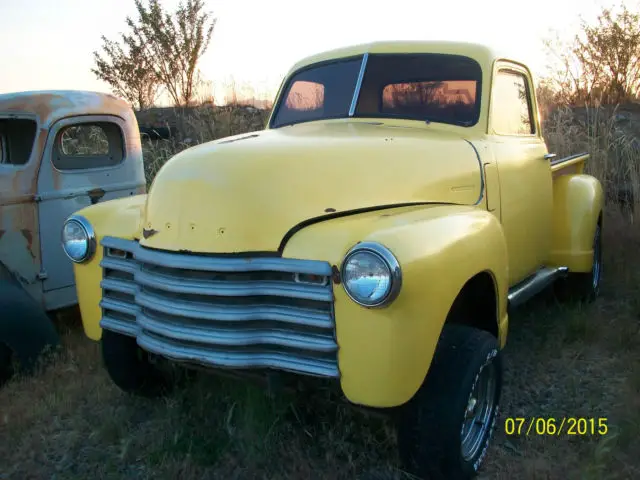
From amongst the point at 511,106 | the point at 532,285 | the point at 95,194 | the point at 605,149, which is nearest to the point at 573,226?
the point at 532,285

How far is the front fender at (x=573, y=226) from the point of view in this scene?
4137 millimetres

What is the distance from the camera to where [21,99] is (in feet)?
14.2

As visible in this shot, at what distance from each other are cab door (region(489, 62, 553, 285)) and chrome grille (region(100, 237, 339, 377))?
1.57m

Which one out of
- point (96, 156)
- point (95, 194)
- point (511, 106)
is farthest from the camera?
point (96, 156)

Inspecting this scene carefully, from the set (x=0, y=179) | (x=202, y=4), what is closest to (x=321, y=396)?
(x=0, y=179)

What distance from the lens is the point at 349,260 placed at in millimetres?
2012

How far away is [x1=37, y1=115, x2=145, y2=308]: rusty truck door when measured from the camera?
13.9 ft

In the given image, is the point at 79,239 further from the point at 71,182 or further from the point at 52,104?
the point at 52,104

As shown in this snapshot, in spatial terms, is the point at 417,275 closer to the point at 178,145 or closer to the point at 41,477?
the point at 41,477

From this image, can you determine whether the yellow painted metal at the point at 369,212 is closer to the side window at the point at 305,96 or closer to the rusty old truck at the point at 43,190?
the side window at the point at 305,96

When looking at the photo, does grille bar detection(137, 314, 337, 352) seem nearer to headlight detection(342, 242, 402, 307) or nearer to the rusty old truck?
headlight detection(342, 242, 402, 307)

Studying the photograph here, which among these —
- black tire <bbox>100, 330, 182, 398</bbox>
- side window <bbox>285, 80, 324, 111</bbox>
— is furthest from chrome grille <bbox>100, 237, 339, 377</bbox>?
side window <bbox>285, 80, 324, 111</bbox>

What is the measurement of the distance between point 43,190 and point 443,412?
326 centimetres
